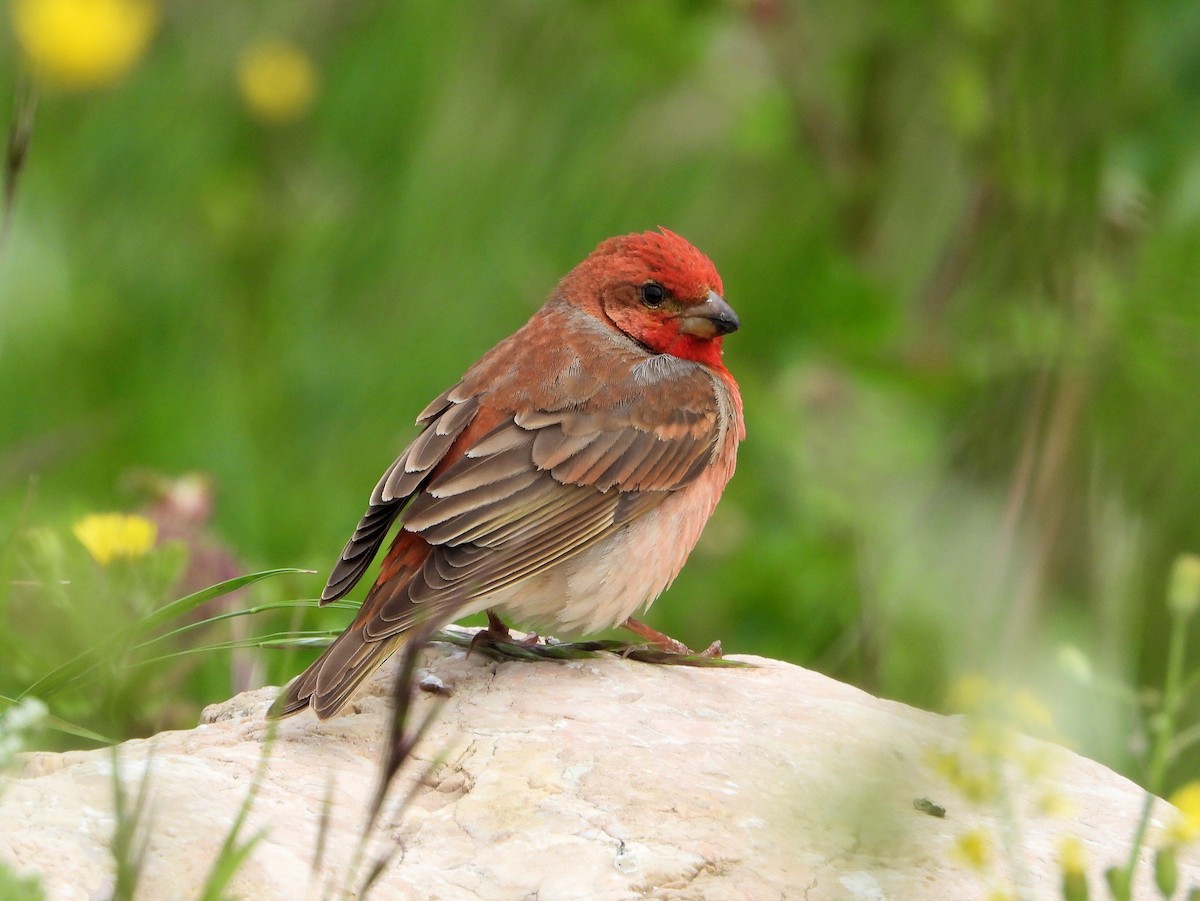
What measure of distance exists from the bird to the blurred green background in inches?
22.5

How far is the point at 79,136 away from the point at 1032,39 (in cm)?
573

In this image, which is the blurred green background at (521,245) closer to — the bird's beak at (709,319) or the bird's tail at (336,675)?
the bird's tail at (336,675)

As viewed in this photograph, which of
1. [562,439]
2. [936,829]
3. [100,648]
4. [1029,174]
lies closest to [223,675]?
[562,439]

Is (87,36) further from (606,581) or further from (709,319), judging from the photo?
(606,581)

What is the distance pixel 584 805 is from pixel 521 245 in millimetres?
4483

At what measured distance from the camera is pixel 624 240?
4.86 metres

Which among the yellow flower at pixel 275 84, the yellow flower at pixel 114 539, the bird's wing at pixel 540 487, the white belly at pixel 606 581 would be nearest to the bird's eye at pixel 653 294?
the bird's wing at pixel 540 487

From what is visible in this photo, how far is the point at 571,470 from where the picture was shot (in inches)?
164

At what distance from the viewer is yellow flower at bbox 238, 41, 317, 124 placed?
7.43 m

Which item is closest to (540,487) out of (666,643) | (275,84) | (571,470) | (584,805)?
(571,470)

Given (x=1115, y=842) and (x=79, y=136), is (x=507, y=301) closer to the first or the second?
(x=79, y=136)

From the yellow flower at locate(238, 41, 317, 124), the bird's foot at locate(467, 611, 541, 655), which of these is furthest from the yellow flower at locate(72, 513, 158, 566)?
the yellow flower at locate(238, 41, 317, 124)

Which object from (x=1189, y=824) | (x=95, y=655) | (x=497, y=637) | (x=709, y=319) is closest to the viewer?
(x=1189, y=824)

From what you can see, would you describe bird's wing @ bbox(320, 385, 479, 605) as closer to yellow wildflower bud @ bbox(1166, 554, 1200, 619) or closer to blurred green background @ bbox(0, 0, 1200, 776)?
blurred green background @ bbox(0, 0, 1200, 776)
